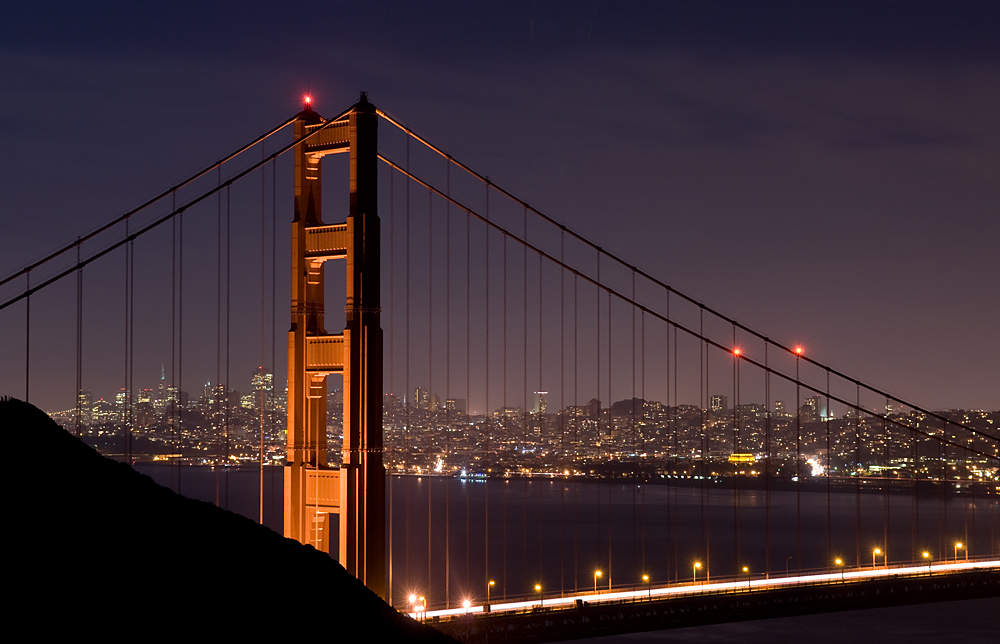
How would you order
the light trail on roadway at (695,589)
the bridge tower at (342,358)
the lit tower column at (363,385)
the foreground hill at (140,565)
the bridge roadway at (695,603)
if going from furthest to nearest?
the light trail on roadway at (695,589) → the bridge roadway at (695,603) → the bridge tower at (342,358) → the lit tower column at (363,385) → the foreground hill at (140,565)

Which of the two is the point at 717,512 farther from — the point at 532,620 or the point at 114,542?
the point at 114,542

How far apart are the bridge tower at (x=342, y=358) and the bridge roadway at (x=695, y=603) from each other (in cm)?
454

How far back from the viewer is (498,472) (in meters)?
176

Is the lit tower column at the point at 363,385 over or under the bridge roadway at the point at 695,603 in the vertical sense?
over

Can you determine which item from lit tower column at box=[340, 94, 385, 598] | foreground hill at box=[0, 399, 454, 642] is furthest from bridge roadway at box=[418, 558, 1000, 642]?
foreground hill at box=[0, 399, 454, 642]

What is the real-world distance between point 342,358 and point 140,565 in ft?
38.8

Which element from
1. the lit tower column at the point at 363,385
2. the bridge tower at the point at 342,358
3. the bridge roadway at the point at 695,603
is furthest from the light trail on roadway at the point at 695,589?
the bridge tower at the point at 342,358

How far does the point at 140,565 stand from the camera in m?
13.4

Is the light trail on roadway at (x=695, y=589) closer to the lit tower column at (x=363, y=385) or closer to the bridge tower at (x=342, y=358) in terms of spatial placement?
the lit tower column at (x=363, y=385)

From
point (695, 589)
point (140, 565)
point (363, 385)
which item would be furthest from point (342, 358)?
point (695, 589)

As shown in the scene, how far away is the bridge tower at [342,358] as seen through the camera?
24.5 metres

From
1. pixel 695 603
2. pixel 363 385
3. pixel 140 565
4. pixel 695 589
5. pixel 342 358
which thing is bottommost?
pixel 695 603

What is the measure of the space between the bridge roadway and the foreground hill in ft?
43.2

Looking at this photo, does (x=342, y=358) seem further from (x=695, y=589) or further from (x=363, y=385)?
(x=695, y=589)
